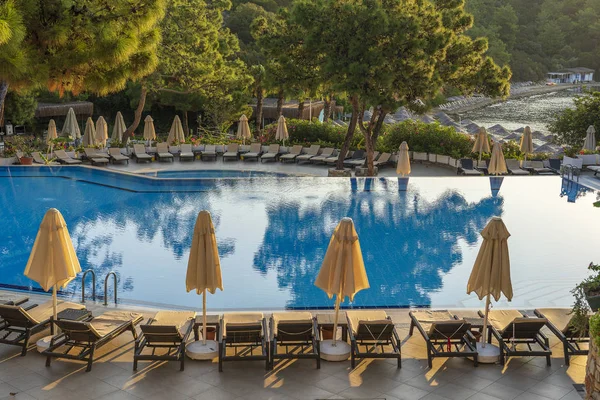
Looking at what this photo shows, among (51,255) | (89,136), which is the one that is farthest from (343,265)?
(89,136)

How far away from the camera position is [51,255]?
9.27 metres

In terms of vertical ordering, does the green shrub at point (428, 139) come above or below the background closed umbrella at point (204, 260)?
above

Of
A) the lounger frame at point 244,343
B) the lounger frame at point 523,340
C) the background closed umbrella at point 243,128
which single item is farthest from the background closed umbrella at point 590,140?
the lounger frame at point 244,343

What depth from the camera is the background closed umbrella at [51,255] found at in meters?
9.22

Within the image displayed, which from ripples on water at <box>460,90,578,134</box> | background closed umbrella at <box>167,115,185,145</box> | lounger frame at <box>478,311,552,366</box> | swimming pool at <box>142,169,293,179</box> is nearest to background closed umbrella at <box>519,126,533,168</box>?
swimming pool at <box>142,169,293,179</box>

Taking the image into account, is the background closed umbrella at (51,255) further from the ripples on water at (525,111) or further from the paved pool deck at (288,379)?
the ripples on water at (525,111)

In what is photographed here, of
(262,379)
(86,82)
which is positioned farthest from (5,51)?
(262,379)

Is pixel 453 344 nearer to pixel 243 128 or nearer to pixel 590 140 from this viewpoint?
pixel 590 140

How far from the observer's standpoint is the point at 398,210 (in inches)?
708

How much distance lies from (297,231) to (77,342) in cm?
773

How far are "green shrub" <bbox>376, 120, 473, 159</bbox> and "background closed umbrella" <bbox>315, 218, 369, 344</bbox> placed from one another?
1633 centimetres

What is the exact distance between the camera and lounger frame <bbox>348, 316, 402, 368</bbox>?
8.96 meters

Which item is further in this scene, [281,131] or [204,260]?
[281,131]

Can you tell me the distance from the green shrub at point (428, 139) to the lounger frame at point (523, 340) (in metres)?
15.8
